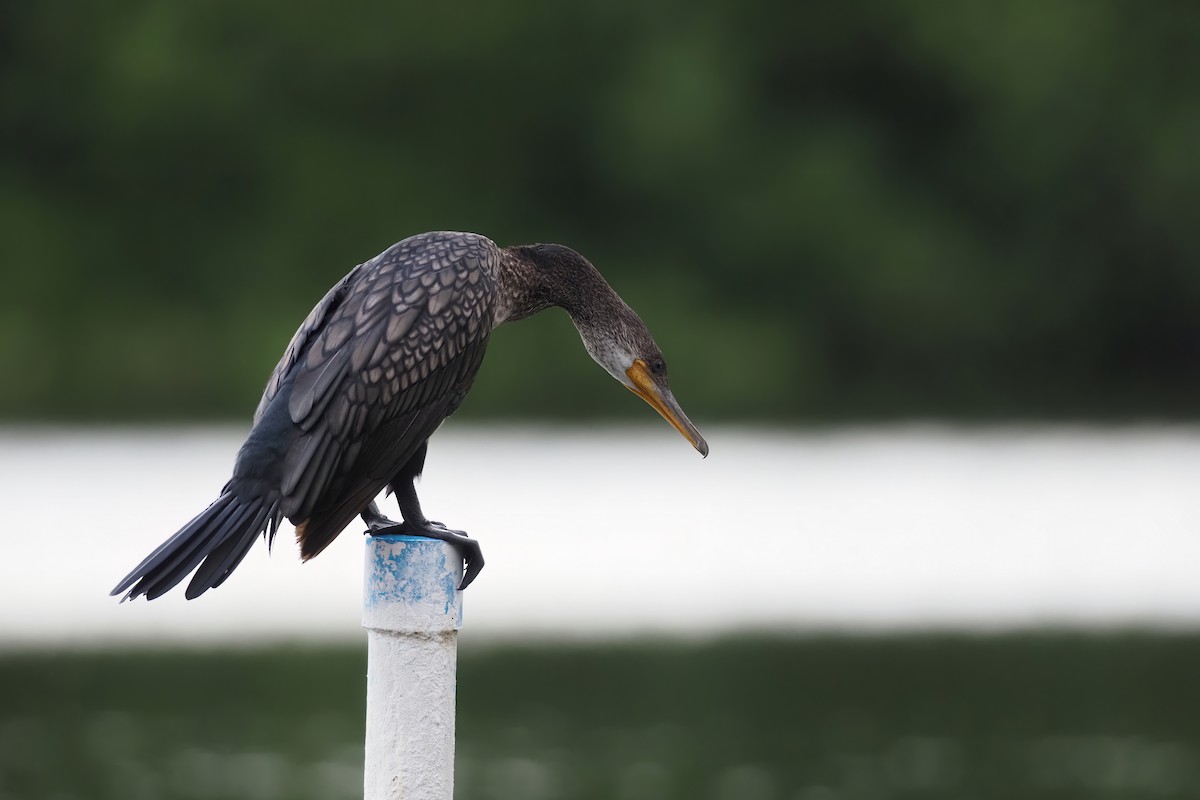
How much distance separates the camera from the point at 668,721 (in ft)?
25.0

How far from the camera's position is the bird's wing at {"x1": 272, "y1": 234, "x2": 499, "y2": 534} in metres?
3.61

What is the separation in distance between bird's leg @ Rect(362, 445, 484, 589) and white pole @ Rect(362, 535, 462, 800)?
0.11 meters

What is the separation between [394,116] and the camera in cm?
2002

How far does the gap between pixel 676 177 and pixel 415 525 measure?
16.6 m

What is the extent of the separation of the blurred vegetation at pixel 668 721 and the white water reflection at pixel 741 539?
19.3 inches

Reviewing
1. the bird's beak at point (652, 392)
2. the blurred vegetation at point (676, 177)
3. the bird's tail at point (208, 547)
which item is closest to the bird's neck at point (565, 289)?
the bird's beak at point (652, 392)

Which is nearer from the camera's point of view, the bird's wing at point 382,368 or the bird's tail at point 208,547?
the bird's tail at point 208,547

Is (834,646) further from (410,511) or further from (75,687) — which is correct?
(410,511)

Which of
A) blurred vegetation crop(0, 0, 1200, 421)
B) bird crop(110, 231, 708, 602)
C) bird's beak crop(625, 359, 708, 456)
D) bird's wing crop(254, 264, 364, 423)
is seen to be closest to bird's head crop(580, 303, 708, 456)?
bird's beak crop(625, 359, 708, 456)

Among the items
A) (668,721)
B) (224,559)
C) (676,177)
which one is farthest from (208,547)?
(676,177)

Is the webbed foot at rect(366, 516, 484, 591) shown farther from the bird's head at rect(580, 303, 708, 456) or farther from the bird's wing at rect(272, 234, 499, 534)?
the bird's head at rect(580, 303, 708, 456)

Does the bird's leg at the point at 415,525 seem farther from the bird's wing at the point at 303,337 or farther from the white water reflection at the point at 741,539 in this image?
the white water reflection at the point at 741,539

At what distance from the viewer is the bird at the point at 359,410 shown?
11.5ft

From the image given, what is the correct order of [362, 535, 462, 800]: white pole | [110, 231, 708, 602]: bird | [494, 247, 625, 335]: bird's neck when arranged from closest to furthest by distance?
[362, 535, 462, 800]: white pole, [110, 231, 708, 602]: bird, [494, 247, 625, 335]: bird's neck
